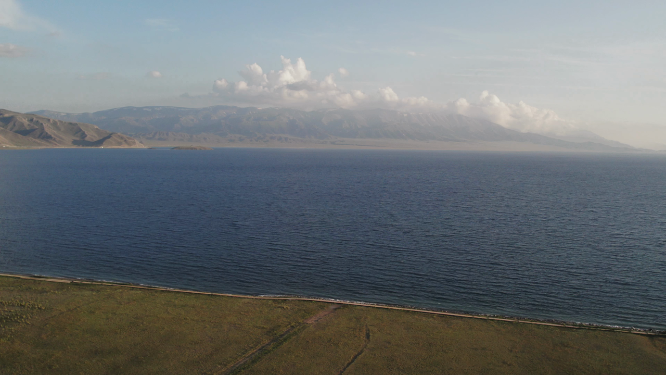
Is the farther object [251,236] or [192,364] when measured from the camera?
[251,236]

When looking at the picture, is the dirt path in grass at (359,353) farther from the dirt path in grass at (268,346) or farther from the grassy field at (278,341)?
the dirt path in grass at (268,346)

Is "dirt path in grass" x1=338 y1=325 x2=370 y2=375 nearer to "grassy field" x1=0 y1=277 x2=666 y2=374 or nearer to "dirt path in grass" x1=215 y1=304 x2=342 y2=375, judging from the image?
"grassy field" x1=0 y1=277 x2=666 y2=374

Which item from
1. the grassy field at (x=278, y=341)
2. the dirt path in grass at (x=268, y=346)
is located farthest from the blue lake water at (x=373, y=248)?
the dirt path in grass at (x=268, y=346)

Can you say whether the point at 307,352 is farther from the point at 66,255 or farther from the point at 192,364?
the point at 66,255

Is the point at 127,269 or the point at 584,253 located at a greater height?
the point at 584,253

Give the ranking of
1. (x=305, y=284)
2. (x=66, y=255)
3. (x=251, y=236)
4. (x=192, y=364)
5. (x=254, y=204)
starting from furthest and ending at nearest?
(x=254, y=204) → (x=251, y=236) → (x=66, y=255) → (x=305, y=284) → (x=192, y=364)

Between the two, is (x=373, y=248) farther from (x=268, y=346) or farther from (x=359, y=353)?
(x=268, y=346)

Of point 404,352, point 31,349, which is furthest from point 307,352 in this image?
point 31,349
